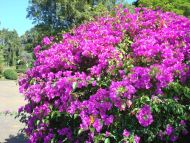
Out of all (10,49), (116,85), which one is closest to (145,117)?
(116,85)

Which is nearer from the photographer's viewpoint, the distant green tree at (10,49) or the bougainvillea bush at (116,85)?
the bougainvillea bush at (116,85)

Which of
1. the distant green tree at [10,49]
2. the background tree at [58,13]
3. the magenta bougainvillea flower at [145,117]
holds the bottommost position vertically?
the distant green tree at [10,49]

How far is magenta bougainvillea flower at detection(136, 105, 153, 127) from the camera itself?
11.5 feet

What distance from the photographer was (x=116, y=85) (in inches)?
143

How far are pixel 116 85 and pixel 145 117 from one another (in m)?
0.39

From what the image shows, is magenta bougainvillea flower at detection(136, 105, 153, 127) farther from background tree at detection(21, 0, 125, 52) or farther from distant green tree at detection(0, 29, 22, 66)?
distant green tree at detection(0, 29, 22, 66)

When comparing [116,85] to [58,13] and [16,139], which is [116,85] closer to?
[16,139]

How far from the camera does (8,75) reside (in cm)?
3347

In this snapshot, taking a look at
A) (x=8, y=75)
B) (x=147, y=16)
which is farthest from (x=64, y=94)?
(x=8, y=75)

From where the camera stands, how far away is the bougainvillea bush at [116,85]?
364 centimetres

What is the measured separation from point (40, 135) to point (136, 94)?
1297 mm

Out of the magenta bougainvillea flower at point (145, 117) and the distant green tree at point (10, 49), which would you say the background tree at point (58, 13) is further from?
the distant green tree at point (10, 49)

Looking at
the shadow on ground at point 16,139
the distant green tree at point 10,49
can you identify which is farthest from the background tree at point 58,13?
the distant green tree at point 10,49

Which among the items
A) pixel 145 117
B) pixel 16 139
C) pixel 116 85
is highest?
pixel 116 85
